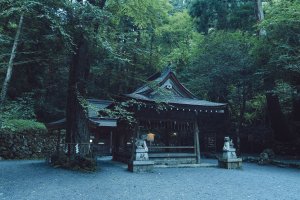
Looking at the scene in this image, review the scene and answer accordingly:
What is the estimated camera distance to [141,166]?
1360cm

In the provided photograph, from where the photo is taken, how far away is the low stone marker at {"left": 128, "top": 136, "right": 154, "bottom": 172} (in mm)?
13516

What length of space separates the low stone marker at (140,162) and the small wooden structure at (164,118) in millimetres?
921

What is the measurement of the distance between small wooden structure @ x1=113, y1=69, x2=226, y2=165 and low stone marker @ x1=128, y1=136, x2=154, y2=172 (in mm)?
921

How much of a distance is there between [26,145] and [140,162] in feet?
41.1

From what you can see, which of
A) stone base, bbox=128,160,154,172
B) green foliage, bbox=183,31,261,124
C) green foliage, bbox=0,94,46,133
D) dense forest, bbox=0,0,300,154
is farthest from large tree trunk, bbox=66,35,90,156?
green foliage, bbox=183,31,261,124

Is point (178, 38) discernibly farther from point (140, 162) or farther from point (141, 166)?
point (141, 166)

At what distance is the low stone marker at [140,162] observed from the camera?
13516 millimetres

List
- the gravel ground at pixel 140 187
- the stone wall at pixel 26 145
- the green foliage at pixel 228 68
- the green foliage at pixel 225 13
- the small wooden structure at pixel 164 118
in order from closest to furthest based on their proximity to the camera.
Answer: the gravel ground at pixel 140 187, the small wooden structure at pixel 164 118, the stone wall at pixel 26 145, the green foliage at pixel 228 68, the green foliage at pixel 225 13

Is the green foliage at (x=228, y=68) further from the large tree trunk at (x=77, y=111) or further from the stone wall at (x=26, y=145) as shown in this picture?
the stone wall at (x=26, y=145)

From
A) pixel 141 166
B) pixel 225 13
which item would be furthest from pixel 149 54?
pixel 225 13

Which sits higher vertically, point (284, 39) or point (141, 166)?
point (284, 39)

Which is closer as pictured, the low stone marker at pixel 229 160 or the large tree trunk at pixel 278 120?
the low stone marker at pixel 229 160

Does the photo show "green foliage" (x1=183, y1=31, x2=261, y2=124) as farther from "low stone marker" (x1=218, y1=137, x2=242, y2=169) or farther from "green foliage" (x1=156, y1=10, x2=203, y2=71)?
"low stone marker" (x1=218, y1=137, x2=242, y2=169)

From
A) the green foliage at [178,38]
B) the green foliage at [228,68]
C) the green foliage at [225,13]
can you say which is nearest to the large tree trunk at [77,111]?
the green foliage at [228,68]
